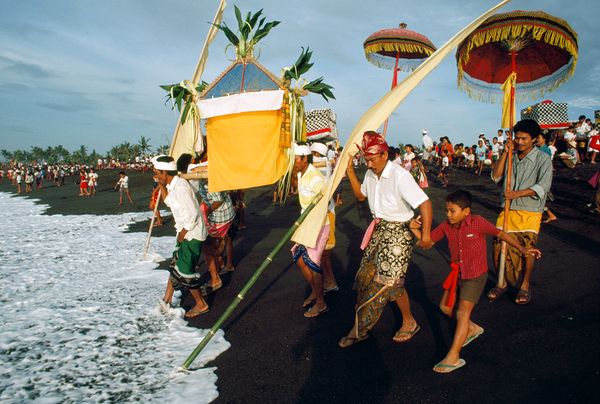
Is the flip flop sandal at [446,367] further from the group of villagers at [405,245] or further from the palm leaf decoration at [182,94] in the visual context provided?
the palm leaf decoration at [182,94]

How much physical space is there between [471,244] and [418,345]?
113 centimetres

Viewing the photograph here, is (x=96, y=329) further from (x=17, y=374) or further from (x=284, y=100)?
(x=284, y=100)

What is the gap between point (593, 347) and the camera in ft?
10.0

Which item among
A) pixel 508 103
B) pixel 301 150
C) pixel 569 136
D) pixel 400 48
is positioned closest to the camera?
pixel 301 150

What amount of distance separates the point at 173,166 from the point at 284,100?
1.75 m

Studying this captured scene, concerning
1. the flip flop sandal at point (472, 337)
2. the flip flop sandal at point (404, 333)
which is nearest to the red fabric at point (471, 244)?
the flip flop sandal at point (472, 337)

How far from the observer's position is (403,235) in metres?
3.06

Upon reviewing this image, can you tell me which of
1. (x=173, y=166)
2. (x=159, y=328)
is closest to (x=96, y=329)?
(x=159, y=328)

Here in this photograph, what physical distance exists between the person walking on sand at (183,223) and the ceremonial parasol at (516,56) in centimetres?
375

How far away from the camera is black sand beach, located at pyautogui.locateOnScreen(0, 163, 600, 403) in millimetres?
2730

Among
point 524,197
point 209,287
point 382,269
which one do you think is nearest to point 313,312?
point 382,269

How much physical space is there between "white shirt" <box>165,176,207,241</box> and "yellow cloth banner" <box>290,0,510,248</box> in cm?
175

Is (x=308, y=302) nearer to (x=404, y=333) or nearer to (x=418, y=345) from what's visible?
(x=404, y=333)

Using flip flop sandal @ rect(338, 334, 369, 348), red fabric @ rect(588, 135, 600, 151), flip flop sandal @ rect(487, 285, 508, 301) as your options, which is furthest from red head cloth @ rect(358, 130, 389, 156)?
red fabric @ rect(588, 135, 600, 151)
